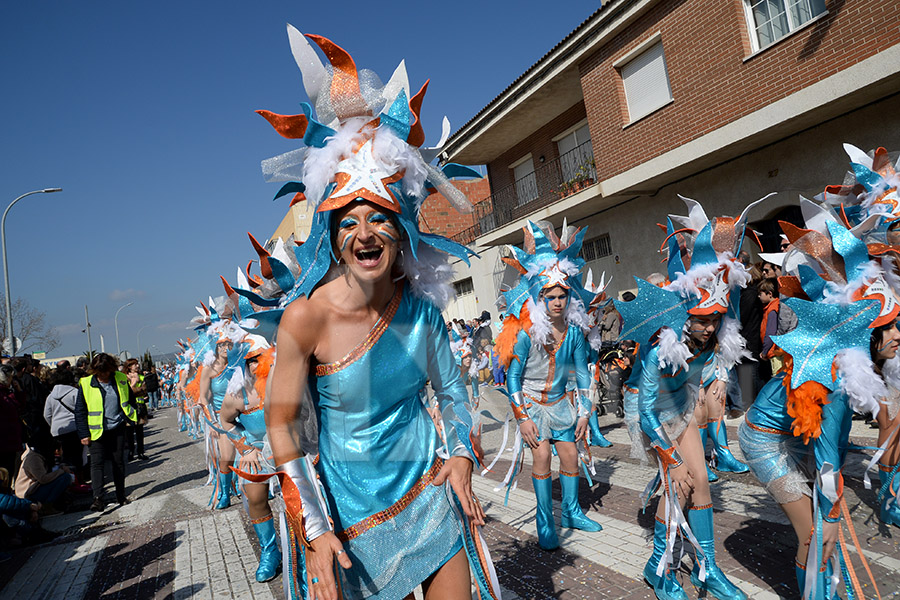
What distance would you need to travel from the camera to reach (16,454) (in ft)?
22.8

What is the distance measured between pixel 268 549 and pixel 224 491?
288 centimetres

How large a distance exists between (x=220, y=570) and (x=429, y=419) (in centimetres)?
386

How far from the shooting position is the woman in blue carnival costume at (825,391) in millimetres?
2750

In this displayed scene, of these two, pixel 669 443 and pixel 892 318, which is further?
pixel 669 443

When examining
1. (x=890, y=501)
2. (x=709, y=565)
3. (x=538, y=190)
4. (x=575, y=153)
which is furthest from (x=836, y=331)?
(x=538, y=190)

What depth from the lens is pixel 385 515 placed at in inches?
82.4

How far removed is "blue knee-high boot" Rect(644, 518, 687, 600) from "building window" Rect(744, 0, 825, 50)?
30.8 ft

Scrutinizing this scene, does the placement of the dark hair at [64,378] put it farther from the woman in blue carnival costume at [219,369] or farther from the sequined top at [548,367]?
the sequined top at [548,367]

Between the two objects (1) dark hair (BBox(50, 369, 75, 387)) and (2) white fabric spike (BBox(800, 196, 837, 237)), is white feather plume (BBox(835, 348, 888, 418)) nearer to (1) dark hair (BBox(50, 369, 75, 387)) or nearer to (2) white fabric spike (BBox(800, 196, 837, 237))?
(2) white fabric spike (BBox(800, 196, 837, 237))

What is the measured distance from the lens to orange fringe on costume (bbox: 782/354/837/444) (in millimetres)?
2764

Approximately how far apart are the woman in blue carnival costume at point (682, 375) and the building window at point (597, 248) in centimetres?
1165

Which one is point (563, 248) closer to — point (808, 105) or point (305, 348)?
point (305, 348)

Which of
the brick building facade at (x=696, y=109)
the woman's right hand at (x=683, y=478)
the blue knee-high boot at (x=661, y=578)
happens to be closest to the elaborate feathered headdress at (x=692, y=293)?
the woman's right hand at (x=683, y=478)

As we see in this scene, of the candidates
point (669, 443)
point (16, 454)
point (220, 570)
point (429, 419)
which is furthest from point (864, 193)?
point (16, 454)
